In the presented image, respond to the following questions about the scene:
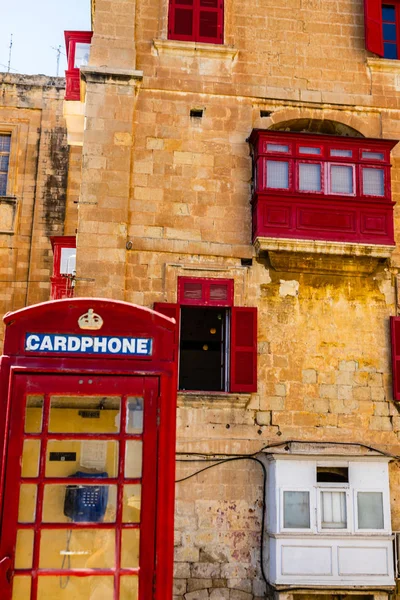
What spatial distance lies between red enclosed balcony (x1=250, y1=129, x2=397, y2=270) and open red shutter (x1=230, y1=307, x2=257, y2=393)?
4.05 feet

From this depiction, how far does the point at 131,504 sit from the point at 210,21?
10.3m

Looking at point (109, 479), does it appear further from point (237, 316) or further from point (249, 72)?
point (249, 72)

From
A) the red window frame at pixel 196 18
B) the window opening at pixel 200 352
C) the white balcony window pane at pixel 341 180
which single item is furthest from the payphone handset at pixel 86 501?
the window opening at pixel 200 352

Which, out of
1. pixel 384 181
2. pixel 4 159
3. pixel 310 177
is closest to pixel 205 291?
pixel 310 177

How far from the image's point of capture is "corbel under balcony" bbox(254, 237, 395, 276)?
11.8 metres

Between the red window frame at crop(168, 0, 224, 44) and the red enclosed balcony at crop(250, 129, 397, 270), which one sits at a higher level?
the red window frame at crop(168, 0, 224, 44)

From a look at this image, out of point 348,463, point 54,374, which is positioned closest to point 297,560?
point 348,463

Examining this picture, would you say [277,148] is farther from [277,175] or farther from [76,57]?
[76,57]

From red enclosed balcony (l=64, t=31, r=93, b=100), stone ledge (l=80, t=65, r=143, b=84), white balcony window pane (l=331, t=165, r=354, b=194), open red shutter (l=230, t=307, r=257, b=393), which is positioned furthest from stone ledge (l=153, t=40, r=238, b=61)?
open red shutter (l=230, t=307, r=257, b=393)

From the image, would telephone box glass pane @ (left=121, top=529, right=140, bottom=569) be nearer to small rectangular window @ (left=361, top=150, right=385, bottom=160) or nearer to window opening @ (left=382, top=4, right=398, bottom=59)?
small rectangular window @ (left=361, top=150, right=385, bottom=160)

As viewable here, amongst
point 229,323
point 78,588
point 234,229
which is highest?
point 234,229

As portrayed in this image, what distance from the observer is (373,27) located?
13.4 m

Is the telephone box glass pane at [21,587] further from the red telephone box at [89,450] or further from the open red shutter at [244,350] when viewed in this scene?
the open red shutter at [244,350]

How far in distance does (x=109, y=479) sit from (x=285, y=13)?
1072cm
